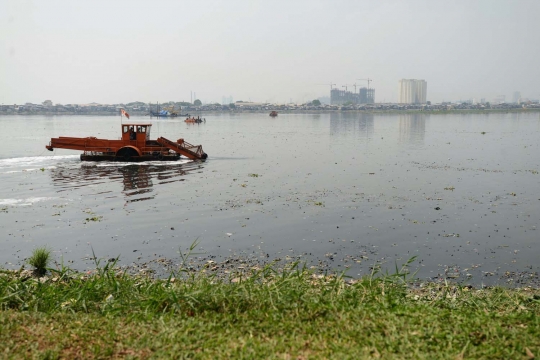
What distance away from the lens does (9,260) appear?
15859 millimetres

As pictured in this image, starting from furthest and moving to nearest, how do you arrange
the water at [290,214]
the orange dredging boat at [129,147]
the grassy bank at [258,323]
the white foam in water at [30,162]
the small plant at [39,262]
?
the orange dredging boat at [129,147]
the white foam in water at [30,162]
the water at [290,214]
the small plant at [39,262]
the grassy bank at [258,323]

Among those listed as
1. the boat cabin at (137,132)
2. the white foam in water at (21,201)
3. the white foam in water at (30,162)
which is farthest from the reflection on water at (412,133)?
the white foam in water at (21,201)

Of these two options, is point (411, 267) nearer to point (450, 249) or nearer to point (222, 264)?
point (450, 249)

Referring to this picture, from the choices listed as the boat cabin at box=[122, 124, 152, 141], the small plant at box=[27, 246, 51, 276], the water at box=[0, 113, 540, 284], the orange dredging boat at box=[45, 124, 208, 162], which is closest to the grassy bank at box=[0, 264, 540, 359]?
the small plant at box=[27, 246, 51, 276]

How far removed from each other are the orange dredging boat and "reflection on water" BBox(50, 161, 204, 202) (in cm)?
159

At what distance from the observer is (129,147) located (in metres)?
43.2

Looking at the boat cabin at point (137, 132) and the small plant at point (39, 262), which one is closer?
the small plant at point (39, 262)

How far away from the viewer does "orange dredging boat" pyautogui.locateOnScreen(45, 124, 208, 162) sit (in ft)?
141

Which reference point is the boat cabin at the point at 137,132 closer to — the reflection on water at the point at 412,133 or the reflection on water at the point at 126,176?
the reflection on water at the point at 126,176

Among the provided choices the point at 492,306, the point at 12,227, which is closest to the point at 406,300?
the point at 492,306

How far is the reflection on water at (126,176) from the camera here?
29533 millimetres

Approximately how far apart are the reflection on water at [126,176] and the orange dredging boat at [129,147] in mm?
1586

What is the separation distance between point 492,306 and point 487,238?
9.17 metres

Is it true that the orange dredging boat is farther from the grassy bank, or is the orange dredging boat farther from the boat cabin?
the grassy bank
